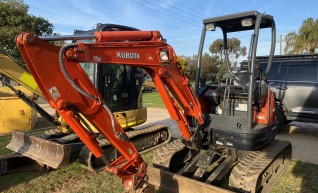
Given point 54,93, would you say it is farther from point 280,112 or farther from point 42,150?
point 280,112

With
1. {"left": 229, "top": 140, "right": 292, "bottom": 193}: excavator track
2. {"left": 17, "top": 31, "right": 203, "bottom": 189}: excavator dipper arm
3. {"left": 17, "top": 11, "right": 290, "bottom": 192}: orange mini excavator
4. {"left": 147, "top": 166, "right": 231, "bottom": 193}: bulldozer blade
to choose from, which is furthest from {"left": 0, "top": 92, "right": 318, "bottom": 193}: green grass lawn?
{"left": 17, "top": 31, "right": 203, "bottom": 189}: excavator dipper arm

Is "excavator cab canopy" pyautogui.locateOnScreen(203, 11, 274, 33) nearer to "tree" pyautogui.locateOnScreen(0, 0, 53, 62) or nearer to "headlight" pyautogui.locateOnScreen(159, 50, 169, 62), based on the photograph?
"headlight" pyautogui.locateOnScreen(159, 50, 169, 62)

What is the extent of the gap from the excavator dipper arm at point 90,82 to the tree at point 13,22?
15504 millimetres

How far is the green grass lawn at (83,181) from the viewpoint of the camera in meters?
4.68

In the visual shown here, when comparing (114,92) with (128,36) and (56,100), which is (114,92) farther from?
(56,100)

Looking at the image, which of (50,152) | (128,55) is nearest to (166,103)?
→ (128,55)

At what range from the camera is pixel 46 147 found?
17.3ft

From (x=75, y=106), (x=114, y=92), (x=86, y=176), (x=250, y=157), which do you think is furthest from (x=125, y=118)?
(x=75, y=106)

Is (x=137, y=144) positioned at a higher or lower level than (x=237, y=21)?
lower

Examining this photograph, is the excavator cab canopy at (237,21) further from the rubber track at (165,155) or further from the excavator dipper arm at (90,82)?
the rubber track at (165,155)

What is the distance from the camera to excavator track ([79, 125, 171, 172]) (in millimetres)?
5422

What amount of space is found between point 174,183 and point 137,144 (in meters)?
2.45

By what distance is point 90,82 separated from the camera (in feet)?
10.0

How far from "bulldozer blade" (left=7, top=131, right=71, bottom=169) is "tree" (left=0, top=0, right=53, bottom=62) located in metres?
12.8
